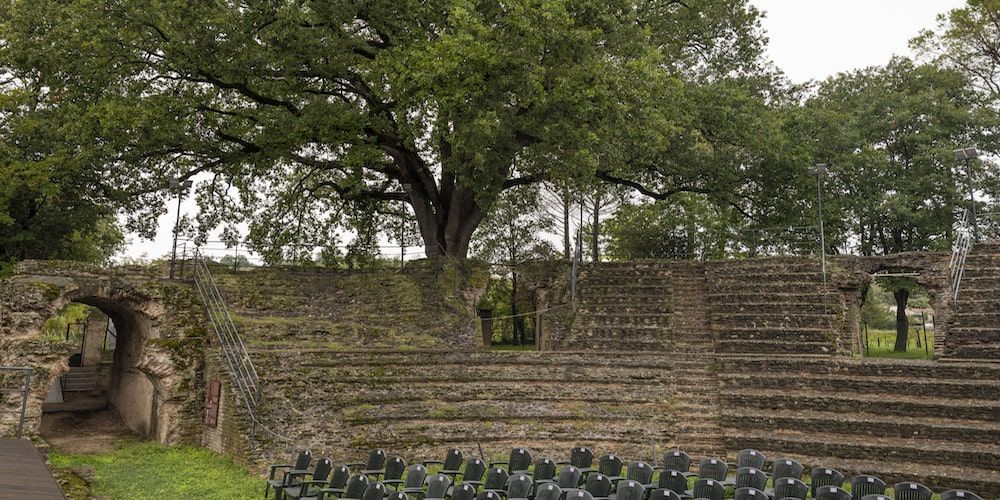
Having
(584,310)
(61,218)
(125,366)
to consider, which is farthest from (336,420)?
(61,218)

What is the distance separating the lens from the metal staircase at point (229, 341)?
14477 mm

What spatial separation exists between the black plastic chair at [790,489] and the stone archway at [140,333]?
13277 millimetres

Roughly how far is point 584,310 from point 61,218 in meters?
15.7

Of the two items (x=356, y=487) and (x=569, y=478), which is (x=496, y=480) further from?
(x=356, y=487)

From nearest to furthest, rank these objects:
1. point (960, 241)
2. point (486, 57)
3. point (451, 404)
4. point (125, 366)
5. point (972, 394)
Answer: point (972, 394) < point (451, 404) < point (486, 57) < point (960, 241) < point (125, 366)

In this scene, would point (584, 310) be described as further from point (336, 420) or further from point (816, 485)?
point (816, 485)

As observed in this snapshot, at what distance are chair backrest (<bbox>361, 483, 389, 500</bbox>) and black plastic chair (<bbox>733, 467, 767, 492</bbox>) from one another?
5500 millimetres

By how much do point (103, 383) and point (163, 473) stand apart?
551 inches

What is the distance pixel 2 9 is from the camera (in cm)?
2223

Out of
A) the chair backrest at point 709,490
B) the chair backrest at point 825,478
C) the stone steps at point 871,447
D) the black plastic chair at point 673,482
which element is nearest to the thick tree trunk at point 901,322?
the stone steps at point 871,447

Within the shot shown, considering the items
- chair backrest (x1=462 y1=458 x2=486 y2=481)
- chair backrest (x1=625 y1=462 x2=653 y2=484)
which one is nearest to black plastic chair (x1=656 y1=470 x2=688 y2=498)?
chair backrest (x1=625 y1=462 x2=653 y2=484)

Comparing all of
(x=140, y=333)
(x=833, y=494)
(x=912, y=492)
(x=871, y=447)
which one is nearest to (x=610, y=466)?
(x=833, y=494)

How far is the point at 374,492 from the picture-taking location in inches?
382

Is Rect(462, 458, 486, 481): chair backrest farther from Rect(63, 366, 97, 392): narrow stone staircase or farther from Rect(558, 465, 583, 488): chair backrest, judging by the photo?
Rect(63, 366, 97, 392): narrow stone staircase
